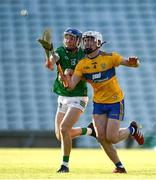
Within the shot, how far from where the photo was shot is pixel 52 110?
A: 33000 millimetres

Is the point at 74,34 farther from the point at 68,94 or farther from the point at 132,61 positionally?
the point at 132,61

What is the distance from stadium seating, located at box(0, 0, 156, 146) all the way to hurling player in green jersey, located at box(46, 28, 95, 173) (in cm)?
1995

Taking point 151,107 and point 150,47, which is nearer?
point 151,107

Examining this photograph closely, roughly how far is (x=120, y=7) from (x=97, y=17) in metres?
1.38

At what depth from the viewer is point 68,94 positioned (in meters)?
11.0

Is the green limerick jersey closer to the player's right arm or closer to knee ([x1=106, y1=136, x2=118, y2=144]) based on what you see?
the player's right arm

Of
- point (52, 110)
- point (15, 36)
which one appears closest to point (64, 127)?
point (52, 110)

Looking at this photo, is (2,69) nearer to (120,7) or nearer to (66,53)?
(120,7)

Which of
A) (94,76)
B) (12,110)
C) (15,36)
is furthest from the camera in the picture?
(15,36)

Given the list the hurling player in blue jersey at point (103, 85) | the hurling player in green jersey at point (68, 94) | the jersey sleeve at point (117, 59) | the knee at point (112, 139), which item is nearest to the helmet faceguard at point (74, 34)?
the hurling player in green jersey at point (68, 94)

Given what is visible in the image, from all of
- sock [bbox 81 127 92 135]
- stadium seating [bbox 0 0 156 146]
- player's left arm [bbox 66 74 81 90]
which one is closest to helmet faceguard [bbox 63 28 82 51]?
player's left arm [bbox 66 74 81 90]

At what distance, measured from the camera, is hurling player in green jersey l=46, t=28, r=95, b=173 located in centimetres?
1063

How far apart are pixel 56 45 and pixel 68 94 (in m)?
24.7

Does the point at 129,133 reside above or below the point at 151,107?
above
